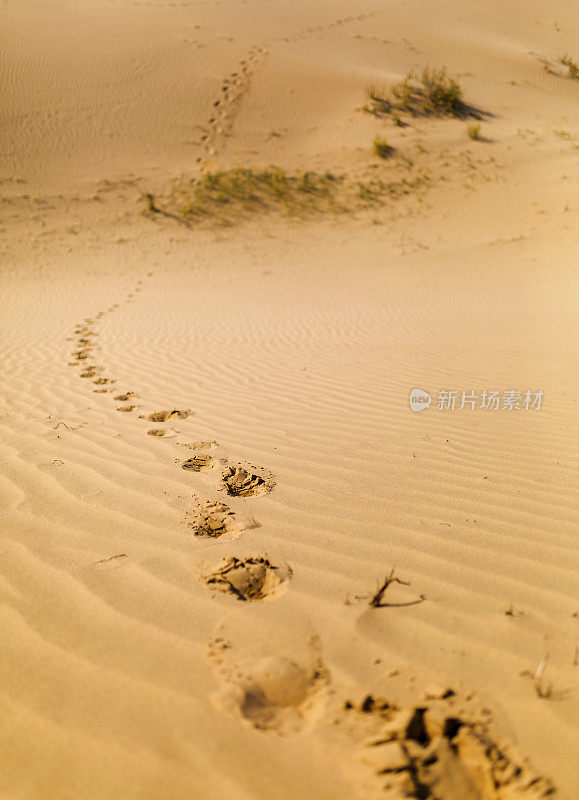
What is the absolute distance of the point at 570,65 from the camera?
21750 mm

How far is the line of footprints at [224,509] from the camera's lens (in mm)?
1839

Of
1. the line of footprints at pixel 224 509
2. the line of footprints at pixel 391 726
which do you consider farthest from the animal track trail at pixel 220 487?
the line of footprints at pixel 391 726

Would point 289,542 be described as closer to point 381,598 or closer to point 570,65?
point 381,598

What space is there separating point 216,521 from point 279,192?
Result: 13.8m

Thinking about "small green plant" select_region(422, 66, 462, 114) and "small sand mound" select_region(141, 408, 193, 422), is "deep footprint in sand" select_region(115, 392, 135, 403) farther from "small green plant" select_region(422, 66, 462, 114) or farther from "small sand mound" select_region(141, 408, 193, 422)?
"small green plant" select_region(422, 66, 462, 114)

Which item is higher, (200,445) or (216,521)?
(216,521)

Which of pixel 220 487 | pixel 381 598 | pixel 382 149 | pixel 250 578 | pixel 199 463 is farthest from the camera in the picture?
pixel 382 149

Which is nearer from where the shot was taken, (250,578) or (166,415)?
(250,578)

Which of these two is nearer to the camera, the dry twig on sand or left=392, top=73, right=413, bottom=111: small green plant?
the dry twig on sand

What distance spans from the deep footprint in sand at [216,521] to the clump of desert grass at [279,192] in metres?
12.7

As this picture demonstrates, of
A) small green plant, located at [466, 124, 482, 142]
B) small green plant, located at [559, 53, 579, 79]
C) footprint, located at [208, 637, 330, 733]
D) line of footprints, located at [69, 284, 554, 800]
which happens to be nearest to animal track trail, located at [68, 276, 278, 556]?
line of footprints, located at [69, 284, 554, 800]

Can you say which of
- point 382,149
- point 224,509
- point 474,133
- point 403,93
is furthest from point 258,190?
point 224,509

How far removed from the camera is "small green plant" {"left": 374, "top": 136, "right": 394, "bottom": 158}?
1516 cm

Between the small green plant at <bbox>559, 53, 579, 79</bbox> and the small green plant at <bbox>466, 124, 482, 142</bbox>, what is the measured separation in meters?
9.79
